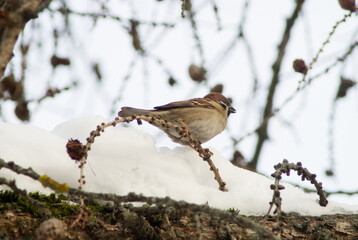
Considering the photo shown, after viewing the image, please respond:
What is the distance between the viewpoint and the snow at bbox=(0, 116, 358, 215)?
2010mm

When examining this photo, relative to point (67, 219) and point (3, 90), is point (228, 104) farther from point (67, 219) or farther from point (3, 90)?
point (67, 219)

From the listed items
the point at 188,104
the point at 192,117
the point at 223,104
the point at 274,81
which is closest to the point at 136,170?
the point at 192,117

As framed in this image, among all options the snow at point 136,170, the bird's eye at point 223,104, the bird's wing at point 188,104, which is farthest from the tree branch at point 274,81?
the snow at point 136,170

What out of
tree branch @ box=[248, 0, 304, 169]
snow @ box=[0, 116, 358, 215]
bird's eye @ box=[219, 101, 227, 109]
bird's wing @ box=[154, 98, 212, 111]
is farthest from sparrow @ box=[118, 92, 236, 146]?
tree branch @ box=[248, 0, 304, 169]

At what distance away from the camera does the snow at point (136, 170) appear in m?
2.01

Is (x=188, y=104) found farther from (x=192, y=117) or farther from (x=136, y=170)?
(x=136, y=170)

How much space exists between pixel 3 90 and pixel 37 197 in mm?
2055

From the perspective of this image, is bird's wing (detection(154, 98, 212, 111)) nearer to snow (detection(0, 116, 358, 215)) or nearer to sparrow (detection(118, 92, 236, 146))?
sparrow (detection(118, 92, 236, 146))

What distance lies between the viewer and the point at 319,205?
2.34 metres

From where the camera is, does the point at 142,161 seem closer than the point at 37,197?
No

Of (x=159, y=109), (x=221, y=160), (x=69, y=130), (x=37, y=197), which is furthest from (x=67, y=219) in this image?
(x=159, y=109)

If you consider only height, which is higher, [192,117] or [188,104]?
[188,104]

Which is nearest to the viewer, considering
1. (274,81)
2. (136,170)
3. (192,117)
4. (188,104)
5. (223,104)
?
(136,170)

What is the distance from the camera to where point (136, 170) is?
2186mm
